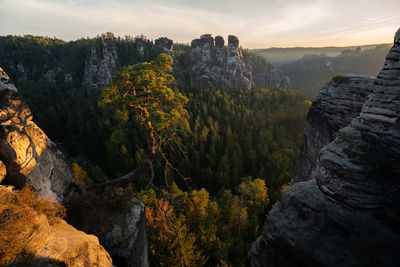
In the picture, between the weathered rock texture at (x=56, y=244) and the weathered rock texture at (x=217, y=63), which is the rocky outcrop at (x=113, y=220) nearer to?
the weathered rock texture at (x=56, y=244)

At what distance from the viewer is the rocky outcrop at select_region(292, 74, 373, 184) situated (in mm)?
14305

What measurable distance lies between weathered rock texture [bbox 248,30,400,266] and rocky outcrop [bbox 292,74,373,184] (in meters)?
6.33

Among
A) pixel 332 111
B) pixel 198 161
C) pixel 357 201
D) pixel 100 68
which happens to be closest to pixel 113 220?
pixel 357 201

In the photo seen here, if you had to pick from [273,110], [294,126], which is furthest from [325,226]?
[273,110]

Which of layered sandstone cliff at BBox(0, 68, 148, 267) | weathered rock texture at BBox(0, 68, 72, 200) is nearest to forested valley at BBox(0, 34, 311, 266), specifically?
layered sandstone cliff at BBox(0, 68, 148, 267)

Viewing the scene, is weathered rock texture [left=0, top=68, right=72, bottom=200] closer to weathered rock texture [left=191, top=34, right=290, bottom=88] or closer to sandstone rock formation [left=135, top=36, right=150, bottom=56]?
weathered rock texture [left=191, top=34, right=290, bottom=88]

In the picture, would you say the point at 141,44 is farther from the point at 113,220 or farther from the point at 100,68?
the point at 113,220

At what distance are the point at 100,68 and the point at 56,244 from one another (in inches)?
4833

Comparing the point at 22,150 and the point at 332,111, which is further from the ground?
the point at 22,150

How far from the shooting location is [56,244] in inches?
260

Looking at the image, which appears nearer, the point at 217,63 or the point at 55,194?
the point at 55,194

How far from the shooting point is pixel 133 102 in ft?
37.5

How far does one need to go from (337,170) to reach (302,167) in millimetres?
12410

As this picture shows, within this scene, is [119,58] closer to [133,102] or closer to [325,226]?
[133,102]
